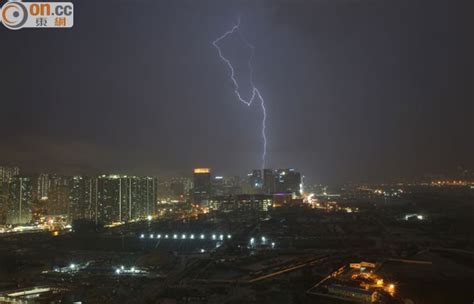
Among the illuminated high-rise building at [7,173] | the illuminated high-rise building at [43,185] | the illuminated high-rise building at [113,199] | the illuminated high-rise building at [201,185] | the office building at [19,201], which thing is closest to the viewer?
the office building at [19,201]

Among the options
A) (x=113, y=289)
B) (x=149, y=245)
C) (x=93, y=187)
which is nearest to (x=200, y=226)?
(x=149, y=245)

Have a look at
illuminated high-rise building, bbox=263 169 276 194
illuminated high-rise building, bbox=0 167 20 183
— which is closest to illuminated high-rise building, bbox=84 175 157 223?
illuminated high-rise building, bbox=0 167 20 183

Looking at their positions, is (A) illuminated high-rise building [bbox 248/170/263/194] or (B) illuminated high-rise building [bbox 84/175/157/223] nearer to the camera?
(B) illuminated high-rise building [bbox 84/175/157/223]

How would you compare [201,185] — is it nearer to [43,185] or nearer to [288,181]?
[288,181]

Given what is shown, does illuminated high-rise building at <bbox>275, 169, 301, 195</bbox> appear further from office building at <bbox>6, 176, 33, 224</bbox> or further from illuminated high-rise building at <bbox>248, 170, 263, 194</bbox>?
office building at <bbox>6, 176, 33, 224</bbox>

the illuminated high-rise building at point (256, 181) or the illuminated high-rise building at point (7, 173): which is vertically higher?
the illuminated high-rise building at point (7, 173)

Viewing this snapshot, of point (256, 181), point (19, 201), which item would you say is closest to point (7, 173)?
point (19, 201)

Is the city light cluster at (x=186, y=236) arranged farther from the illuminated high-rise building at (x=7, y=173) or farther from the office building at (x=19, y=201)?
the illuminated high-rise building at (x=7, y=173)

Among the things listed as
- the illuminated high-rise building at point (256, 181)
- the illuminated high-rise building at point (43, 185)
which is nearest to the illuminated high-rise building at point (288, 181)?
the illuminated high-rise building at point (256, 181)
